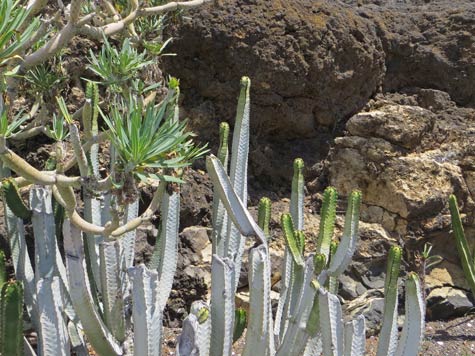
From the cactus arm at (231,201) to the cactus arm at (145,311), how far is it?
13.6 inches

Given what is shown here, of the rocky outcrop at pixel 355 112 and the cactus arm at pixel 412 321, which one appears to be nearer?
the cactus arm at pixel 412 321

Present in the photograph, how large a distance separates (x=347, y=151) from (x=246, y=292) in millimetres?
1151

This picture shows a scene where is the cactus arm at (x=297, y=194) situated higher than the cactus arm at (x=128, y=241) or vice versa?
the cactus arm at (x=297, y=194)

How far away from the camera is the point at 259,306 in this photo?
232 centimetres

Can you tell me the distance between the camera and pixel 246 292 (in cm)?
364

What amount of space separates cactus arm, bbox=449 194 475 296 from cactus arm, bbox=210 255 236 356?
192cm

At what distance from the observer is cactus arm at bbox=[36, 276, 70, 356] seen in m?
2.15

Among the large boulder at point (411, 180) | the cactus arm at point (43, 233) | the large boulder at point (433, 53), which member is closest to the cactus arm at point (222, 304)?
the cactus arm at point (43, 233)

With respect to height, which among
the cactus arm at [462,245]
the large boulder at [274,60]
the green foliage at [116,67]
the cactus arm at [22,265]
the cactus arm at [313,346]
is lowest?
the cactus arm at [313,346]

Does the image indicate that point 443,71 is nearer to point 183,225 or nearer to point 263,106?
point 263,106

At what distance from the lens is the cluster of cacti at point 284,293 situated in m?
2.25

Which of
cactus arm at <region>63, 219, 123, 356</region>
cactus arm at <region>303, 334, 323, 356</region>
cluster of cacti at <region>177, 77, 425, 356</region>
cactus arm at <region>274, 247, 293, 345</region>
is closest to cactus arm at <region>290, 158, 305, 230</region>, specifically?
cluster of cacti at <region>177, 77, 425, 356</region>

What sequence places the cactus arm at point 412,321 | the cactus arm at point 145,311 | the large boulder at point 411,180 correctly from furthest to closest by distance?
the large boulder at point 411,180 < the cactus arm at point 412,321 < the cactus arm at point 145,311

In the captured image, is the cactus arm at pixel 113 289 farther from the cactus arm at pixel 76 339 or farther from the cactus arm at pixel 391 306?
the cactus arm at pixel 391 306
